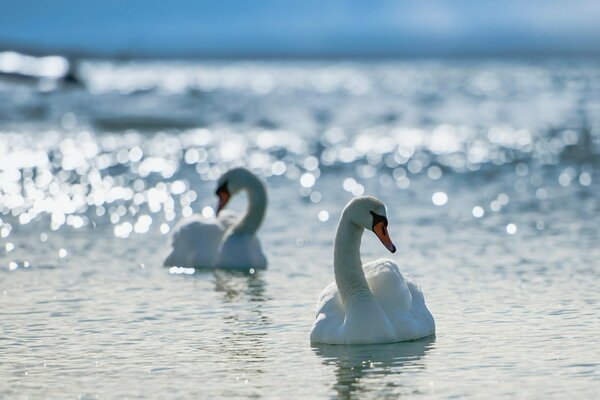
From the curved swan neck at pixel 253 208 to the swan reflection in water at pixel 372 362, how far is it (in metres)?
4.68

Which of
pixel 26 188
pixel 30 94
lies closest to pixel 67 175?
pixel 26 188

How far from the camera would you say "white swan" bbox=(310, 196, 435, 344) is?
32.9ft

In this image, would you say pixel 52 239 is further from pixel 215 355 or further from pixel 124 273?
pixel 215 355

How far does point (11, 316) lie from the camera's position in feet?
37.9

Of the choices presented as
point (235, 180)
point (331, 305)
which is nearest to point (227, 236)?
point (235, 180)

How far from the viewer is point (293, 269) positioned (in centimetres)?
1416

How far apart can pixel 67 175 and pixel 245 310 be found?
14627mm

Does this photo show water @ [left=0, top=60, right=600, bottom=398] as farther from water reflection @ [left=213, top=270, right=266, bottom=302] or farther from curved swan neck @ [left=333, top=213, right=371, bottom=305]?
curved swan neck @ [left=333, top=213, right=371, bottom=305]

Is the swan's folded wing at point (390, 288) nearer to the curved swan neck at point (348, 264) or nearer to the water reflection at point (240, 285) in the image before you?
the curved swan neck at point (348, 264)

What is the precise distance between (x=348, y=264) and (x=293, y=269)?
4.00 meters

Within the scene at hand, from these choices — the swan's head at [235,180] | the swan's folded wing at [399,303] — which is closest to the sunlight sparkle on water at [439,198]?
the swan's head at [235,180]

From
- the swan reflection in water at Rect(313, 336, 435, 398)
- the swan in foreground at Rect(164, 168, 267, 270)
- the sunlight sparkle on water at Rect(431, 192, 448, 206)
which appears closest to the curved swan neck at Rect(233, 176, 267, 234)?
the swan in foreground at Rect(164, 168, 267, 270)

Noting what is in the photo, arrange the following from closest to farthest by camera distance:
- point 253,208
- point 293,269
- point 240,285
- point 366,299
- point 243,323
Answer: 1. point 366,299
2. point 243,323
3. point 240,285
4. point 293,269
5. point 253,208

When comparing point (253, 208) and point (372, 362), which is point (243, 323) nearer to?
point (372, 362)
